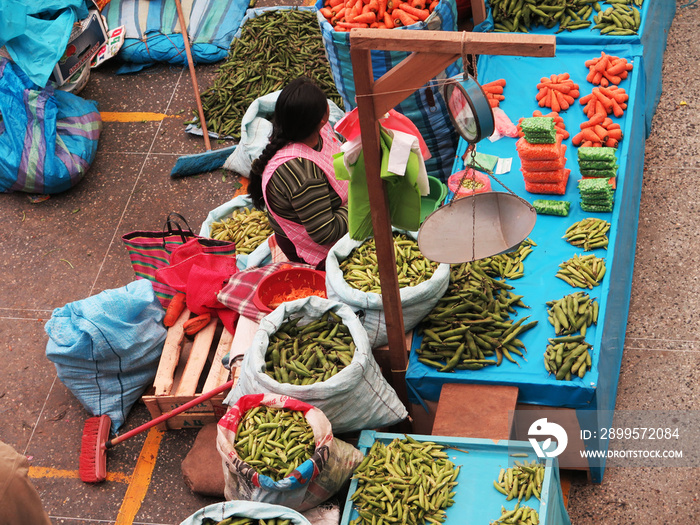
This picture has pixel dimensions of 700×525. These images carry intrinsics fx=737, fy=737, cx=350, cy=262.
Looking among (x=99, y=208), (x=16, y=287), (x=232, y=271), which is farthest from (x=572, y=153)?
(x=16, y=287)

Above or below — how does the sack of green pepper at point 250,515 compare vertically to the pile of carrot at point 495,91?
below

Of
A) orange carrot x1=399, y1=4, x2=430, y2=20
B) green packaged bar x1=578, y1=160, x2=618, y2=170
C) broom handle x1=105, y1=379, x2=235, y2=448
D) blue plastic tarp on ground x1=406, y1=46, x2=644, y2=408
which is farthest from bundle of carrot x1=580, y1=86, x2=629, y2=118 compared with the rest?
broom handle x1=105, y1=379, x2=235, y2=448

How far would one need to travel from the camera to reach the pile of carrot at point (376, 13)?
5.69 m

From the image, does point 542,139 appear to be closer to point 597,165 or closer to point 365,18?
point 597,165

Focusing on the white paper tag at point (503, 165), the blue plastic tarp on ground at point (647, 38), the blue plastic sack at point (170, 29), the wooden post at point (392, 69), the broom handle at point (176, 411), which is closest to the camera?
the wooden post at point (392, 69)

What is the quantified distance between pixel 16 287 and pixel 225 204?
186 cm

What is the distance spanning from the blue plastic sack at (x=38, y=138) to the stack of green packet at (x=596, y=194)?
4.38 meters

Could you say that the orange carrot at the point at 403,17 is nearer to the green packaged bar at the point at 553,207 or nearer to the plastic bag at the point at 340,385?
the green packaged bar at the point at 553,207

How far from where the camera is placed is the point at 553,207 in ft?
16.2

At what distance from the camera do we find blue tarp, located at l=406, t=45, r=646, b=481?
4.12 meters

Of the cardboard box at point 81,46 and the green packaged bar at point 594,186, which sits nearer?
the green packaged bar at point 594,186

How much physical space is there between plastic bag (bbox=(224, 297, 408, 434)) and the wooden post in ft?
1.22

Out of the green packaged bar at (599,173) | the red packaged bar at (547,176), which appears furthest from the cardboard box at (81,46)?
the green packaged bar at (599,173)

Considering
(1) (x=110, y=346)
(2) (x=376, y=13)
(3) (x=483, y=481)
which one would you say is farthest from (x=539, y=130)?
(1) (x=110, y=346)
